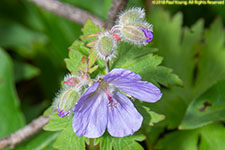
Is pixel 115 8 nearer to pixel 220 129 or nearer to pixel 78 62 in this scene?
pixel 78 62

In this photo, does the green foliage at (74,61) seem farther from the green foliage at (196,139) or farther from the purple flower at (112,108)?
the green foliage at (196,139)

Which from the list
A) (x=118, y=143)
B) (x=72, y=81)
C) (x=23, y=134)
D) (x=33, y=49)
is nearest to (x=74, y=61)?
(x=72, y=81)

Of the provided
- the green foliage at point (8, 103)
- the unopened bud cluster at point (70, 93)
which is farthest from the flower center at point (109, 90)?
the green foliage at point (8, 103)

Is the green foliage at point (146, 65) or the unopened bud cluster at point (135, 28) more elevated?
the unopened bud cluster at point (135, 28)

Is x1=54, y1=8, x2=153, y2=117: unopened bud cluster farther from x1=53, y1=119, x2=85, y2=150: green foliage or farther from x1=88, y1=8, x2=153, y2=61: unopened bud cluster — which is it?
x1=53, y1=119, x2=85, y2=150: green foliage

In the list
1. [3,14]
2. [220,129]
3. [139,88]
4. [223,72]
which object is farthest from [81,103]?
[3,14]

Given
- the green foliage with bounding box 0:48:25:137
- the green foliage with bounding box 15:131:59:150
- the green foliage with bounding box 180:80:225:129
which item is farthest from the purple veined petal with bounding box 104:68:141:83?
the green foliage with bounding box 0:48:25:137
